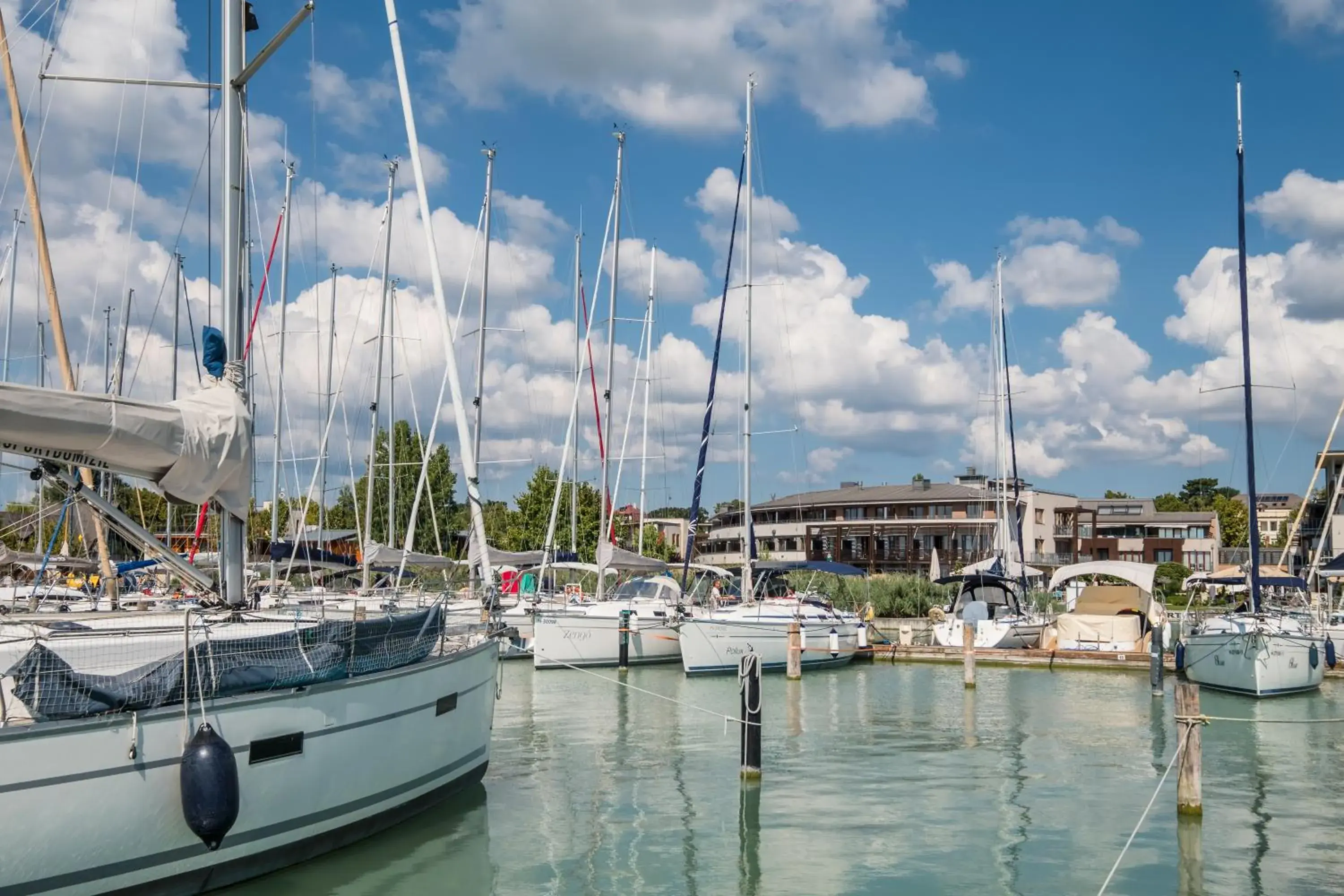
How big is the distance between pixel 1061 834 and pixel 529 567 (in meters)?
27.4

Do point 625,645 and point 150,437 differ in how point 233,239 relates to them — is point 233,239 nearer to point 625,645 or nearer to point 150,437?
point 150,437

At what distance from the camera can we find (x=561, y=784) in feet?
52.1

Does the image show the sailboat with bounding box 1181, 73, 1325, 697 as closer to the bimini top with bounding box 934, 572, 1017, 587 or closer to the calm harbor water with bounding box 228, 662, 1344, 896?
the calm harbor water with bounding box 228, 662, 1344, 896

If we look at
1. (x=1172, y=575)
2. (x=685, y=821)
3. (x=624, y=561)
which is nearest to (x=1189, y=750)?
(x=685, y=821)

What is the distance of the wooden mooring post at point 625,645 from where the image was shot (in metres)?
30.0

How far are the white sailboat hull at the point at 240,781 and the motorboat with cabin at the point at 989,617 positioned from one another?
22.9m

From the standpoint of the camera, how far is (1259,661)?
84.6 feet

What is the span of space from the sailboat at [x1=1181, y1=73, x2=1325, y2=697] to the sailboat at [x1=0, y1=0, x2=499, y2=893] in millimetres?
20189

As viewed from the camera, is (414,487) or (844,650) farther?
(414,487)

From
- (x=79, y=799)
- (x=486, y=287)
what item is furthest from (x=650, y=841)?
(x=486, y=287)

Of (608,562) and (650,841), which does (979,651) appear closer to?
(608,562)

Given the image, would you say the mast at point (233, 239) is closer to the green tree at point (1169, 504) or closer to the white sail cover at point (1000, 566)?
the white sail cover at point (1000, 566)

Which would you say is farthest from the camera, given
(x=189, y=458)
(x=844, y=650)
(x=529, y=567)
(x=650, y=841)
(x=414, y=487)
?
(x=414, y=487)

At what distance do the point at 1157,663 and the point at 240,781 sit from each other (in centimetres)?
2295
